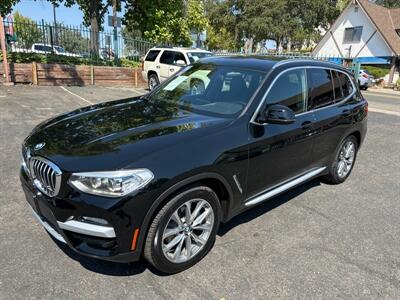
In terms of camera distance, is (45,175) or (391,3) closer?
(45,175)

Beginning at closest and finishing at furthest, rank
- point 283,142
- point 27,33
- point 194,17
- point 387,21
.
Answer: point 283,142, point 27,33, point 194,17, point 387,21

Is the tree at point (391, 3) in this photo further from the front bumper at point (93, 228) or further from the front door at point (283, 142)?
the front bumper at point (93, 228)

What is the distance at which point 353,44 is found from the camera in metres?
35.5

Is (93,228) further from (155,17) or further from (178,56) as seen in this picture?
(155,17)

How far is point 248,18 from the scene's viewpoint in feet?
158

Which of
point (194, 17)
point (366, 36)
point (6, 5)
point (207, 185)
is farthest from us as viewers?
point (366, 36)

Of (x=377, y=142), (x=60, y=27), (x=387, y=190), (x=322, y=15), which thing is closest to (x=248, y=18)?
(x=322, y=15)

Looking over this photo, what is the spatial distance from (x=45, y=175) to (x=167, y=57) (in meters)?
11.8

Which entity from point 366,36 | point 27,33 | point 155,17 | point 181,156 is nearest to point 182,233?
point 181,156

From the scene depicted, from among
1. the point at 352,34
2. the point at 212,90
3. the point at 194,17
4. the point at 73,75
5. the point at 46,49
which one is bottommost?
the point at 73,75

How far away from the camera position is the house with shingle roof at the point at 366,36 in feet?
105

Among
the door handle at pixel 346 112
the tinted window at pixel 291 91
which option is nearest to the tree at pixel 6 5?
the tinted window at pixel 291 91

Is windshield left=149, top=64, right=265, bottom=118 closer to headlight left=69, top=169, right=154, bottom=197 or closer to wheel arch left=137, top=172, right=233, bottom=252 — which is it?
wheel arch left=137, top=172, right=233, bottom=252

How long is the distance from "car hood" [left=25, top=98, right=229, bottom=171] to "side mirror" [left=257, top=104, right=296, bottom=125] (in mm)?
388
